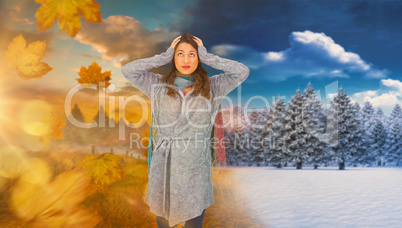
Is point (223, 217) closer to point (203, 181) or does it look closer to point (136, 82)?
point (203, 181)

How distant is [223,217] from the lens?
15.0 ft

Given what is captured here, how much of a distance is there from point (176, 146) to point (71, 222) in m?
2.39

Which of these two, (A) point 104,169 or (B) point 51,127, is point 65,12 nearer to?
(B) point 51,127

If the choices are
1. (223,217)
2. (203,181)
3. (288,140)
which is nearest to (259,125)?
(288,140)

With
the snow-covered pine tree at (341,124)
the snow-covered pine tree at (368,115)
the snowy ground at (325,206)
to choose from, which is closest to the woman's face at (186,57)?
the snowy ground at (325,206)

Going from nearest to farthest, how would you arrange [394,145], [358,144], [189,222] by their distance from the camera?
[189,222] < [358,144] < [394,145]

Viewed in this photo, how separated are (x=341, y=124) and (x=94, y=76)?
48.8 feet

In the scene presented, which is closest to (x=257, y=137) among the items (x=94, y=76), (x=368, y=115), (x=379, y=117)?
(x=368, y=115)

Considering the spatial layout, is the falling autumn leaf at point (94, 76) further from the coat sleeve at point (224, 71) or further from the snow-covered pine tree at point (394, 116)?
the snow-covered pine tree at point (394, 116)

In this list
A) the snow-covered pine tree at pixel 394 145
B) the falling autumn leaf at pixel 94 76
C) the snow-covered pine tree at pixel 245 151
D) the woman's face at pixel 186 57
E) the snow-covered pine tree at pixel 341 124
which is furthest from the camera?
the snow-covered pine tree at pixel 394 145

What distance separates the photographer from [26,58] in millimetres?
3840

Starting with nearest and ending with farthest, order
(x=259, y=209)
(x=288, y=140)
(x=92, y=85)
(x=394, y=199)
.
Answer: (x=92, y=85) < (x=259, y=209) < (x=394, y=199) < (x=288, y=140)

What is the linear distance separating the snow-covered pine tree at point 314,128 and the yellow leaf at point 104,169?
485 inches

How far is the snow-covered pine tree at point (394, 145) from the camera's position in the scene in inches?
721
